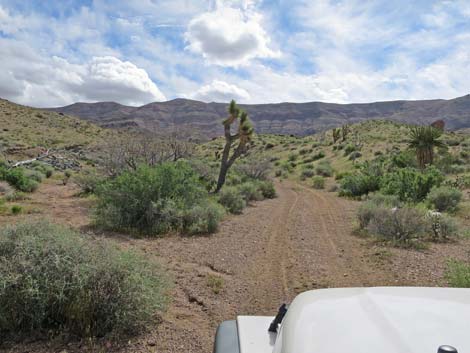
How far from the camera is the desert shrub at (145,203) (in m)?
9.87

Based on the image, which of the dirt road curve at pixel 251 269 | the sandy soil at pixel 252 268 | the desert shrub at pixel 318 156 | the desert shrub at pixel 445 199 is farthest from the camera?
the desert shrub at pixel 318 156

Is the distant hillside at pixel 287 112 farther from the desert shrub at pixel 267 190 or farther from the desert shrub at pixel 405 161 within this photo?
the desert shrub at pixel 267 190

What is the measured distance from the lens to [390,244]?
8.90 m

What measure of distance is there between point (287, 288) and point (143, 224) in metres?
5.17

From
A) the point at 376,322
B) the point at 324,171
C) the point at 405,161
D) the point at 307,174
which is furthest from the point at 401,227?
the point at 324,171

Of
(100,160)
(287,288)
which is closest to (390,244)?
(287,288)

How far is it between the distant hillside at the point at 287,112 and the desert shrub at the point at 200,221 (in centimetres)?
13209

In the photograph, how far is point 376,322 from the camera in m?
1.66

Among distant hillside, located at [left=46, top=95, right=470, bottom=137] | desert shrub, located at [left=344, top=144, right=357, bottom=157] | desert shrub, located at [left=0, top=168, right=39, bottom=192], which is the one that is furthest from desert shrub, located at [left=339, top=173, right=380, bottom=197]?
distant hillside, located at [left=46, top=95, right=470, bottom=137]

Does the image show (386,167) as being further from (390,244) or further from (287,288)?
(287,288)

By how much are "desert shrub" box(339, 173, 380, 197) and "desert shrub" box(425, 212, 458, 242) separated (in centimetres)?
1008

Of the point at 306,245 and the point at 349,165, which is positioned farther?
the point at 349,165

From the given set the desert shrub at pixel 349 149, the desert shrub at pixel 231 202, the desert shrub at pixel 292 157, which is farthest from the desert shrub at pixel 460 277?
the desert shrub at pixel 292 157

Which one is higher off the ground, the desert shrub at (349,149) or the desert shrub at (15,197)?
the desert shrub at (349,149)
